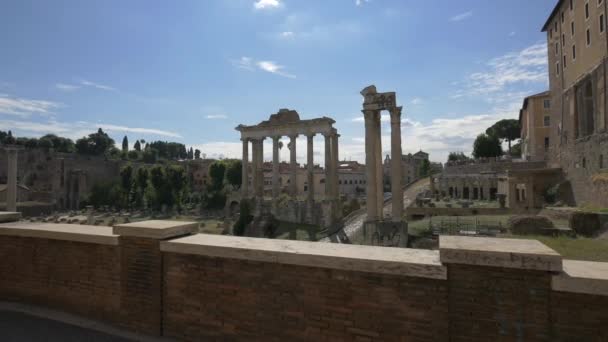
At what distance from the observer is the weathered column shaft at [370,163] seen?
20.2 metres

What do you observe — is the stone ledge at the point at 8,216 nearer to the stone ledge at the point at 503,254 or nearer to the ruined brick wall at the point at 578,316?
the stone ledge at the point at 503,254

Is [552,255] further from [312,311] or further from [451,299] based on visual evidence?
[312,311]

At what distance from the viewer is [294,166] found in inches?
1510

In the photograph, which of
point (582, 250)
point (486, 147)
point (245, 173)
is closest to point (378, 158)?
point (582, 250)

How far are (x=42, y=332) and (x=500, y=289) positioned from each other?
5.62 m

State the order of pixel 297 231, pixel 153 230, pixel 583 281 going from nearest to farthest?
pixel 583 281, pixel 153 230, pixel 297 231

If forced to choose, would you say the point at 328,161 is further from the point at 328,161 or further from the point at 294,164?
the point at 294,164

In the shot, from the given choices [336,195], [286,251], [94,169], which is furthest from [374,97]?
[94,169]

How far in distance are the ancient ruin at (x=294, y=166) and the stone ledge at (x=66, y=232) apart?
28531 mm

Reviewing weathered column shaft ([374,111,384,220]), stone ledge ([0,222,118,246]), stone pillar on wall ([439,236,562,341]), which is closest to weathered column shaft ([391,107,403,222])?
weathered column shaft ([374,111,384,220])

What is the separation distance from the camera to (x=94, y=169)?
80.1 metres

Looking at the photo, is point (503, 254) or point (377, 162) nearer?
point (503, 254)

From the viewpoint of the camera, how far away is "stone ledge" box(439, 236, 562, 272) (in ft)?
9.54

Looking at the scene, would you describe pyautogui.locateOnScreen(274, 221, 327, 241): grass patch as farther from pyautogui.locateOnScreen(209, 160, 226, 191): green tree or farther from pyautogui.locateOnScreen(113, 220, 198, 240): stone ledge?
pyautogui.locateOnScreen(209, 160, 226, 191): green tree
